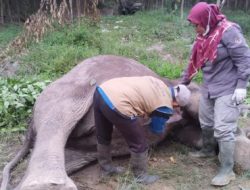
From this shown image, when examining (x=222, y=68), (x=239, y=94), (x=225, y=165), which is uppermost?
(x=222, y=68)

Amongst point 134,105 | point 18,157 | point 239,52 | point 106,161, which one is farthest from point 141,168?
point 239,52

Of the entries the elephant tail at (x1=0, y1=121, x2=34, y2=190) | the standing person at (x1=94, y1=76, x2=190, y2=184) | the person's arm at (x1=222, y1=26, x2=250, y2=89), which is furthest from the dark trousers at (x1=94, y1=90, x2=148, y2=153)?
the person's arm at (x1=222, y1=26, x2=250, y2=89)

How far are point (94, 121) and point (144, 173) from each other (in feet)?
1.93

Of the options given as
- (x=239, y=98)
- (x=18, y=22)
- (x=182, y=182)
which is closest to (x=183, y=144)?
(x=182, y=182)

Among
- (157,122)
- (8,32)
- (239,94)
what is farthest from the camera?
(8,32)

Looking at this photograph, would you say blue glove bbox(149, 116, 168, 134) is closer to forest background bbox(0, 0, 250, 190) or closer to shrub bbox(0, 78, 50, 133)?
forest background bbox(0, 0, 250, 190)

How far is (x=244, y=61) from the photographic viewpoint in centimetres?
360

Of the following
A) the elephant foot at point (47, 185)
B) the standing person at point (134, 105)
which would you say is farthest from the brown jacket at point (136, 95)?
the elephant foot at point (47, 185)

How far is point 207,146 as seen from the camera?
4270 millimetres

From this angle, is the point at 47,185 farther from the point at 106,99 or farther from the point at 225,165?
the point at 225,165

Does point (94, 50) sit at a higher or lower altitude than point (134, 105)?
lower

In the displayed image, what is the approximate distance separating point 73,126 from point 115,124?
0.37 m

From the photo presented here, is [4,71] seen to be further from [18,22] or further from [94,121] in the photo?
[18,22]

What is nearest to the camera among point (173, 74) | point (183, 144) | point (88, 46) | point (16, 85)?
point (183, 144)
